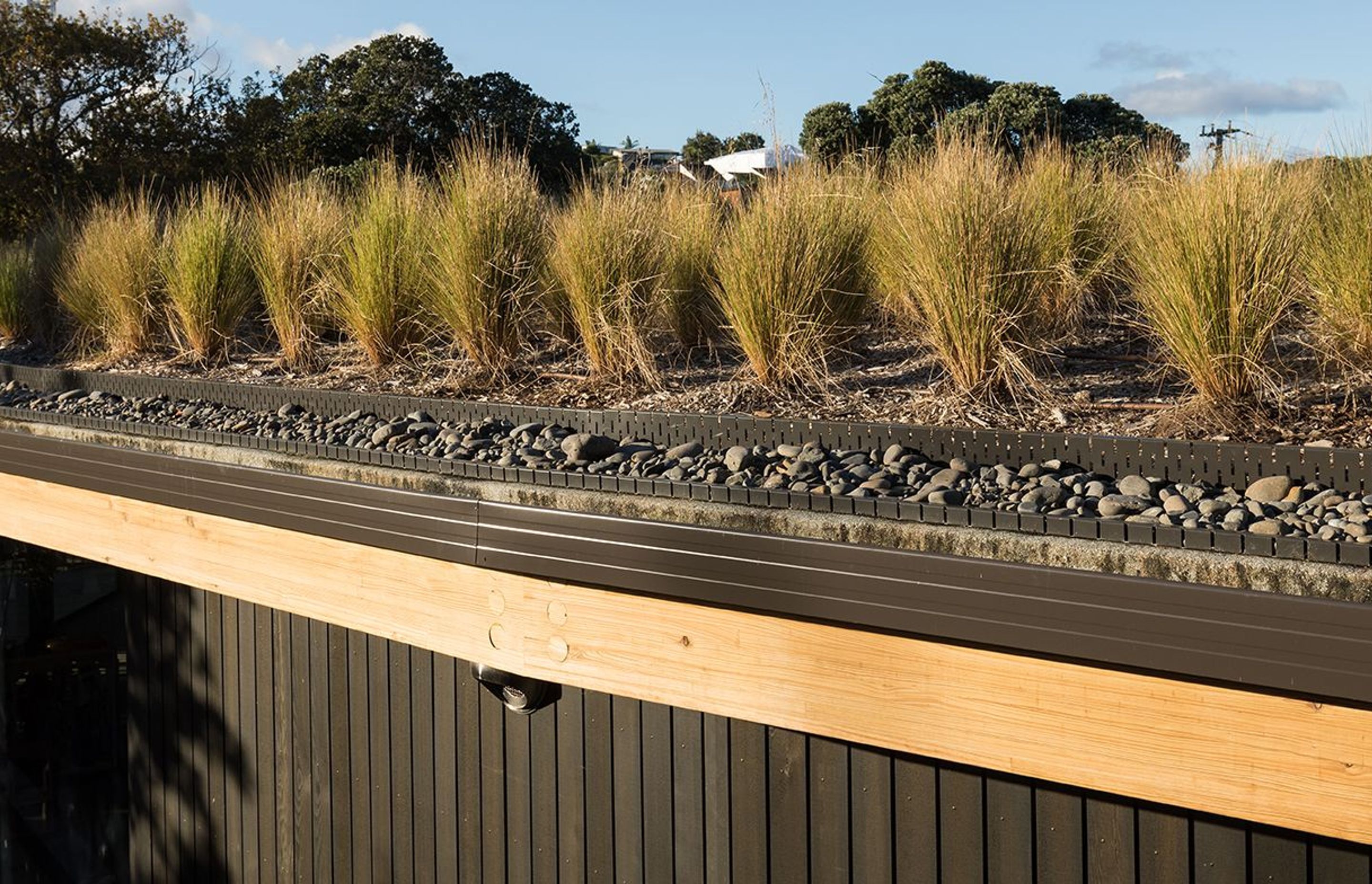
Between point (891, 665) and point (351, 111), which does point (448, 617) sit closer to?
point (891, 665)

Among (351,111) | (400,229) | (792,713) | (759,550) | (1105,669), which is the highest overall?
(351,111)

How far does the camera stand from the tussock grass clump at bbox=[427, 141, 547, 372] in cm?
496

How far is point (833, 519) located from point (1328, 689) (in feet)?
3.15

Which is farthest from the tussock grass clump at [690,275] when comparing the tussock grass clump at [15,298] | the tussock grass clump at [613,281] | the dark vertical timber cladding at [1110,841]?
the tussock grass clump at [15,298]

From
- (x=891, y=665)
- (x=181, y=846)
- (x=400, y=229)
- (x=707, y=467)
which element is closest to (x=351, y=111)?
(x=400, y=229)

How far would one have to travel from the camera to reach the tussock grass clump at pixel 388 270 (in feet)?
17.6

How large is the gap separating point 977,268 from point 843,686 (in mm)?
1827

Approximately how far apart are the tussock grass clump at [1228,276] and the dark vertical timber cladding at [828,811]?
154 centimetres

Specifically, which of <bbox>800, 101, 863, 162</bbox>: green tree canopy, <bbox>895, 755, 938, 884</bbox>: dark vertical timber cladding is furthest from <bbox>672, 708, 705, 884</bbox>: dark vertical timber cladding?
<bbox>800, 101, 863, 162</bbox>: green tree canopy

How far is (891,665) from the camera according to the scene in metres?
2.25

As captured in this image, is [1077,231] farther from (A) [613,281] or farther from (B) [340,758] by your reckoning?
(B) [340,758]

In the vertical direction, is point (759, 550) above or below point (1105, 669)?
above

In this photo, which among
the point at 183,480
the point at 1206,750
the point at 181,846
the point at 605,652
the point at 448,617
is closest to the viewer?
the point at 1206,750

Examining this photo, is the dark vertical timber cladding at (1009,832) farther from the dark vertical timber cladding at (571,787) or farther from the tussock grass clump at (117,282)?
the tussock grass clump at (117,282)
